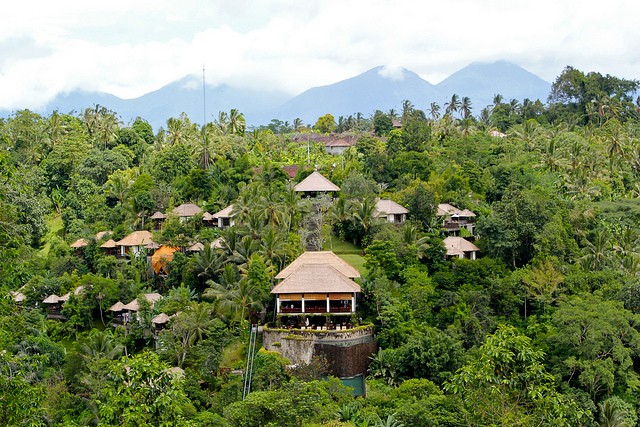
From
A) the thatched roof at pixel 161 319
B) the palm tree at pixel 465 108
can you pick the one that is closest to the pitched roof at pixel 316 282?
the thatched roof at pixel 161 319

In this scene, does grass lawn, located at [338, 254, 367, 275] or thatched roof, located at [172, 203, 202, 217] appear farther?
thatched roof, located at [172, 203, 202, 217]

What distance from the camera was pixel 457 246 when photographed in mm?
40750

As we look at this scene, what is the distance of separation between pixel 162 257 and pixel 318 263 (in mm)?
10919

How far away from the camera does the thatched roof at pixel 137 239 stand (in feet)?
144

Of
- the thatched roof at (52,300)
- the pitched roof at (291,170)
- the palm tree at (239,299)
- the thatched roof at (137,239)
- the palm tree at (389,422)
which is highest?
the pitched roof at (291,170)

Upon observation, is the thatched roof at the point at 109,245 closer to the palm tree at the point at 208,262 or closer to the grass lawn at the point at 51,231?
the grass lawn at the point at 51,231

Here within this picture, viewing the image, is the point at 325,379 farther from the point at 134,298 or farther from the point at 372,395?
the point at 134,298

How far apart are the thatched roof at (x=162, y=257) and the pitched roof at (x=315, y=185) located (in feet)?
27.7

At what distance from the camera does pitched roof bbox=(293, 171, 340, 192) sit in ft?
151

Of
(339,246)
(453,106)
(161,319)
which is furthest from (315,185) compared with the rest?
(453,106)

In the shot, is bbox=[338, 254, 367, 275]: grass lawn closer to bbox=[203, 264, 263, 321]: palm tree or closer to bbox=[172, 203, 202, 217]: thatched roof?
bbox=[203, 264, 263, 321]: palm tree

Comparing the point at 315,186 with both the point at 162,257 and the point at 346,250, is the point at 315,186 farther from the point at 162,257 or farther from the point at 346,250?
the point at 162,257

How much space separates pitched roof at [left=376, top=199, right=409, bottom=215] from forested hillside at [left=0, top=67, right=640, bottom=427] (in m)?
0.69

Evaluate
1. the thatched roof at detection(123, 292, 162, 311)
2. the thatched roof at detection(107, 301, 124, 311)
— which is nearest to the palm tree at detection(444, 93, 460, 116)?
the thatched roof at detection(123, 292, 162, 311)
